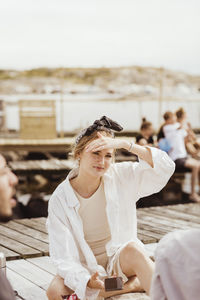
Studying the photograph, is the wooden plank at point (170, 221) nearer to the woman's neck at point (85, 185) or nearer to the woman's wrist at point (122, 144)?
the woman's neck at point (85, 185)

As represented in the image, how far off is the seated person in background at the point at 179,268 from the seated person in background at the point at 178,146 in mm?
6425

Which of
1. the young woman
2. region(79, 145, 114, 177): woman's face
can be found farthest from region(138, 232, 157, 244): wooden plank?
region(79, 145, 114, 177): woman's face

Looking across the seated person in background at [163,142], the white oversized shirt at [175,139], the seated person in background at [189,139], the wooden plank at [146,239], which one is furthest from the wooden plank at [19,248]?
the seated person in background at [189,139]

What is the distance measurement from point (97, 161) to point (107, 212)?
0.92ft

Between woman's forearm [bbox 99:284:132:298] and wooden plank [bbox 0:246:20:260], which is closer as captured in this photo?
woman's forearm [bbox 99:284:132:298]

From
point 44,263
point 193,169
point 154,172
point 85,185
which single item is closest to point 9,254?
point 44,263

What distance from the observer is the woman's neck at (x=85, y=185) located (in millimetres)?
3107

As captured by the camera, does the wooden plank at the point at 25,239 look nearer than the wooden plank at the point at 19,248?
No

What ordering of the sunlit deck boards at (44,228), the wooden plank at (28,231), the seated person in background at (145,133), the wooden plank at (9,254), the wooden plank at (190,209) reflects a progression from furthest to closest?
the seated person in background at (145,133)
the wooden plank at (190,209)
the wooden plank at (28,231)
the sunlit deck boards at (44,228)
the wooden plank at (9,254)

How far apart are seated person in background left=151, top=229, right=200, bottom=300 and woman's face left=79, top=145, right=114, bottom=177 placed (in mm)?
1457

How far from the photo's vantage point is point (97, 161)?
2.99 metres

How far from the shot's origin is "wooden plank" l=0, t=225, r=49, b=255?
417 centimetres

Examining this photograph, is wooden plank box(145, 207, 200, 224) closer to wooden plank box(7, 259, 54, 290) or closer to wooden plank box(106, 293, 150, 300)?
wooden plank box(7, 259, 54, 290)

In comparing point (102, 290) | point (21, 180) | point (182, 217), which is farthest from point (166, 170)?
point (21, 180)
